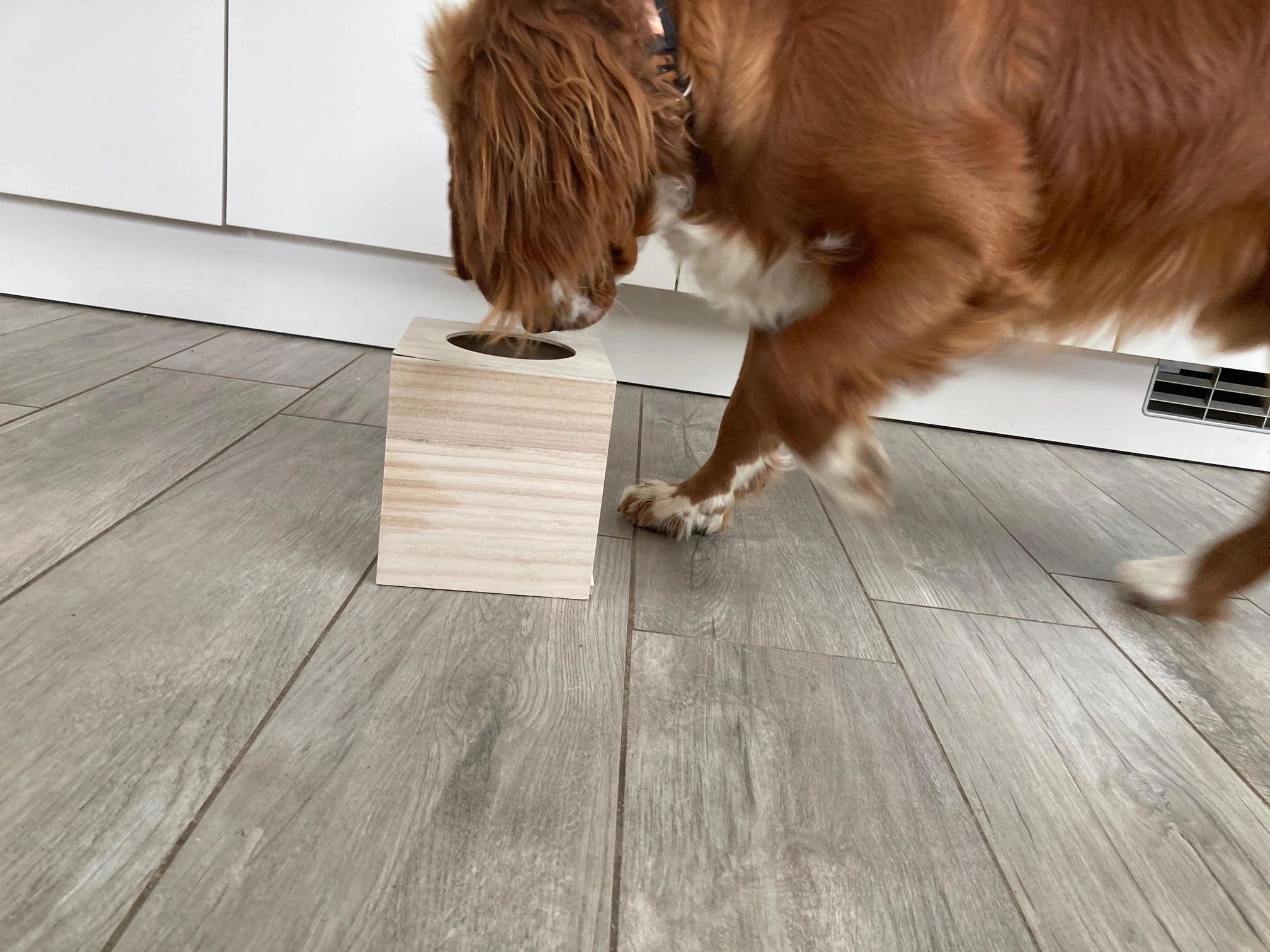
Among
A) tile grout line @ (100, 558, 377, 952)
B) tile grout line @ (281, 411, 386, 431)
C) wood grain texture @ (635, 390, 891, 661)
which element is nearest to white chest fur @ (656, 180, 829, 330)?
wood grain texture @ (635, 390, 891, 661)

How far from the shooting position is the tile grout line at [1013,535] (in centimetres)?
116

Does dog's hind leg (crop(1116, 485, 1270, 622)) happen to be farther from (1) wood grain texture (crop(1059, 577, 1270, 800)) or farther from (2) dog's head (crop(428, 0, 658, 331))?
(2) dog's head (crop(428, 0, 658, 331))

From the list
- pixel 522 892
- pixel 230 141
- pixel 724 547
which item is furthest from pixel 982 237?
pixel 230 141

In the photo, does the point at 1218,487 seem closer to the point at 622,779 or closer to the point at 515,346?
the point at 515,346

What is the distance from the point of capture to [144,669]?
0.74 meters

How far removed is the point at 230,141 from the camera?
1.74 metres

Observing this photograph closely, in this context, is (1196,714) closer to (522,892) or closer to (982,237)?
(982,237)

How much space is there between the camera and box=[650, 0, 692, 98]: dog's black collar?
2.71 ft

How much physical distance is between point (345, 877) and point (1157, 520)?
63.4 inches

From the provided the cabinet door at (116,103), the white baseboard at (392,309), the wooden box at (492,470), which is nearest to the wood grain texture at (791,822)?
the wooden box at (492,470)

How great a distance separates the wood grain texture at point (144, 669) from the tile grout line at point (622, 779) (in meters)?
0.29

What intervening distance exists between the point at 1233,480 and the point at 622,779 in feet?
6.29

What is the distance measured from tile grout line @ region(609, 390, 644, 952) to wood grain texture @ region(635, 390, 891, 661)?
0.03 feet

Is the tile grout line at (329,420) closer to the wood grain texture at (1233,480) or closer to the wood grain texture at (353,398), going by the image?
the wood grain texture at (353,398)
